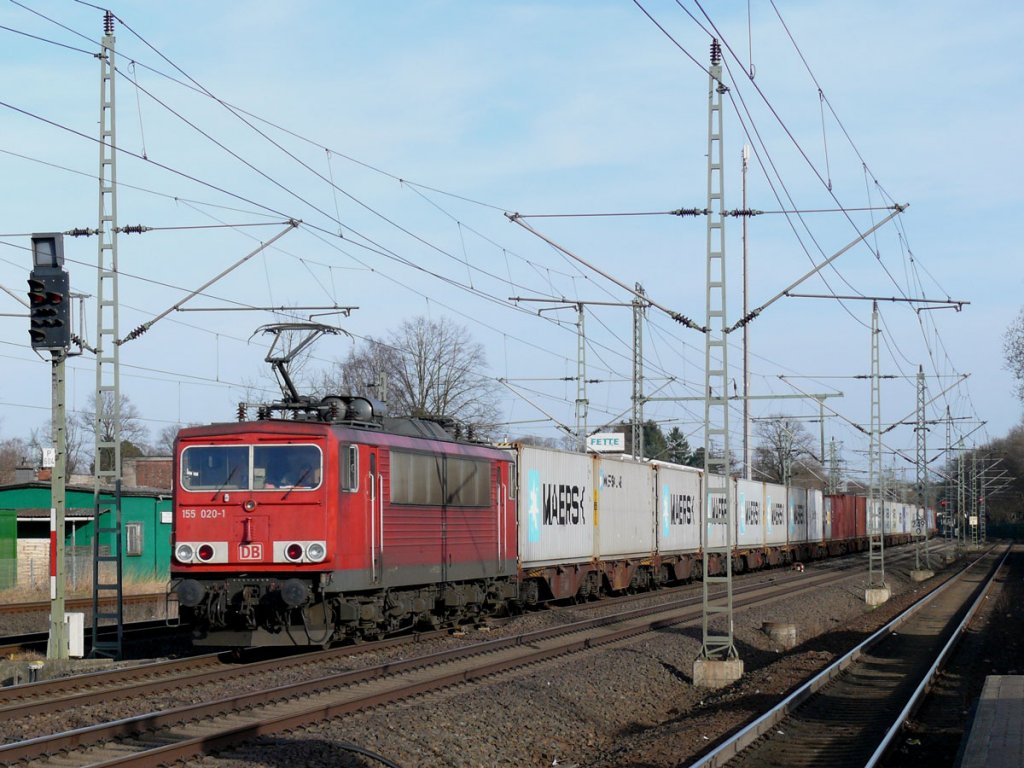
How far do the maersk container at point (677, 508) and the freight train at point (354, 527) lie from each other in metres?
7.61

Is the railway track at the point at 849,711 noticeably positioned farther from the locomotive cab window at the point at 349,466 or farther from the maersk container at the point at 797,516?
the maersk container at the point at 797,516

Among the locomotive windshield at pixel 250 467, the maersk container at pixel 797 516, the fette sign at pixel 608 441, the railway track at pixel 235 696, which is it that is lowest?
the railway track at pixel 235 696

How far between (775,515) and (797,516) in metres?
5.28

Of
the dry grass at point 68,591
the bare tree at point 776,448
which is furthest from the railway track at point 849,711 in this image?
the bare tree at point 776,448

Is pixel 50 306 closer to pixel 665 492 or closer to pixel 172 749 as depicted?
pixel 172 749

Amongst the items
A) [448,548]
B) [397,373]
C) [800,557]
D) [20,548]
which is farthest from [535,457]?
[397,373]

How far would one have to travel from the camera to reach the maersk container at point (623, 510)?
92.0 ft

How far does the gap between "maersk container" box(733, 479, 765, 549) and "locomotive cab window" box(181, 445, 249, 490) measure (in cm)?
2363

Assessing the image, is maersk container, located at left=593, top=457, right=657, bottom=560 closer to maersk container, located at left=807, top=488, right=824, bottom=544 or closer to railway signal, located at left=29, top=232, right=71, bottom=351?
railway signal, located at left=29, top=232, right=71, bottom=351

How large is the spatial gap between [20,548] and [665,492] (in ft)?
63.5

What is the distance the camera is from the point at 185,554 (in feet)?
53.9

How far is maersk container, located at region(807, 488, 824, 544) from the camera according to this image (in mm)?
54688

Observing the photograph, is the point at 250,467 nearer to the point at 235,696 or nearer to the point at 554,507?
the point at 235,696

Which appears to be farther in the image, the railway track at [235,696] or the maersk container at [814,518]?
the maersk container at [814,518]
